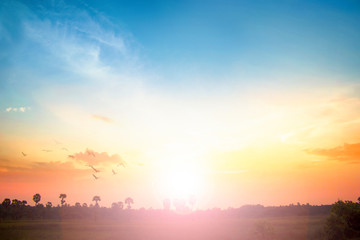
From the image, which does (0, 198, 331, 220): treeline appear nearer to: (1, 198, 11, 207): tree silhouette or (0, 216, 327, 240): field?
(1, 198, 11, 207): tree silhouette

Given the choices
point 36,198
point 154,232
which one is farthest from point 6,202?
point 154,232

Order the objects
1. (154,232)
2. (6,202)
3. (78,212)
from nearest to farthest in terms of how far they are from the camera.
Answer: (154,232), (6,202), (78,212)

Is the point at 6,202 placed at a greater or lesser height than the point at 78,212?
greater

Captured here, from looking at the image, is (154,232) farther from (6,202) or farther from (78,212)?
(6,202)

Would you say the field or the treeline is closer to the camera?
the field

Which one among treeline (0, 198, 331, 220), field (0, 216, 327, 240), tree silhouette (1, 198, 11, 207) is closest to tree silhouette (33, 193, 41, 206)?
treeline (0, 198, 331, 220)

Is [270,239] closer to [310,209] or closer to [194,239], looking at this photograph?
[194,239]

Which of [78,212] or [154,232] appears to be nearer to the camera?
[154,232]

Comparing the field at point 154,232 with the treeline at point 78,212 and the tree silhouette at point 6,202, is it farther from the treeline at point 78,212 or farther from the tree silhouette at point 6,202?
the tree silhouette at point 6,202

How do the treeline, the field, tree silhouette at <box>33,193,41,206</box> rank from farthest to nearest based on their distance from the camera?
tree silhouette at <box>33,193,41,206</box> < the treeline < the field

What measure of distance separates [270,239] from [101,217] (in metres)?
125

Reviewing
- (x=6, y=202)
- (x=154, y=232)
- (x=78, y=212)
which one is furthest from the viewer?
(x=78, y=212)

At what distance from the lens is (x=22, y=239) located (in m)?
60.1

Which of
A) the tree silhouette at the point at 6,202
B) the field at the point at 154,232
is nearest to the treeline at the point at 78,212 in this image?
the tree silhouette at the point at 6,202
